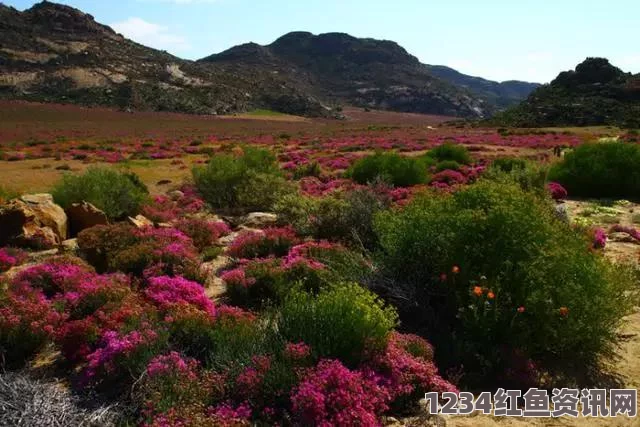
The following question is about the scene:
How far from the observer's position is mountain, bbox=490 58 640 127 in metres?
69.8

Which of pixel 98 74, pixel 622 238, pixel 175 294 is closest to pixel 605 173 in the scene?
pixel 622 238

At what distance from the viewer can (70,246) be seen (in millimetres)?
10719

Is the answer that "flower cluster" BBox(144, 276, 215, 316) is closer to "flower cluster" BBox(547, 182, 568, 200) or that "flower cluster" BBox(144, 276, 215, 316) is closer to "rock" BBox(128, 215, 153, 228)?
"rock" BBox(128, 215, 153, 228)

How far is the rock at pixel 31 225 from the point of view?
35.3ft

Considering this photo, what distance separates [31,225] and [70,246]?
1178 millimetres

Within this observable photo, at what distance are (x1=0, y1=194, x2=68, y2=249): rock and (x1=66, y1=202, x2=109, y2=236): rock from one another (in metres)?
0.27

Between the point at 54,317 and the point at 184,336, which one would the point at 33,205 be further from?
the point at 184,336

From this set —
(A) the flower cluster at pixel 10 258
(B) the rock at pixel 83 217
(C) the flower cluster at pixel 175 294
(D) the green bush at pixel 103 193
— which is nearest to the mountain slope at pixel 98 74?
(D) the green bush at pixel 103 193

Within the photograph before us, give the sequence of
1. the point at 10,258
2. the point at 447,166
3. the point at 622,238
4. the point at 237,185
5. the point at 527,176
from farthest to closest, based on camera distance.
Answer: the point at 447,166
the point at 237,185
the point at 527,176
the point at 622,238
the point at 10,258

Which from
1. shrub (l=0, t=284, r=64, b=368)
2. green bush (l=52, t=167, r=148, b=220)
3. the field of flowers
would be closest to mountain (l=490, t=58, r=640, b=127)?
green bush (l=52, t=167, r=148, b=220)

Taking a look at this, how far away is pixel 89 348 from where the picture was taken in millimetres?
5949

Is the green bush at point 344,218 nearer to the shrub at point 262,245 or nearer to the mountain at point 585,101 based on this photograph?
the shrub at point 262,245

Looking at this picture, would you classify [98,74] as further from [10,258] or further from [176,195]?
[10,258]

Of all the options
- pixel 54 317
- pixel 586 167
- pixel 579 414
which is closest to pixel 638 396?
pixel 579 414
